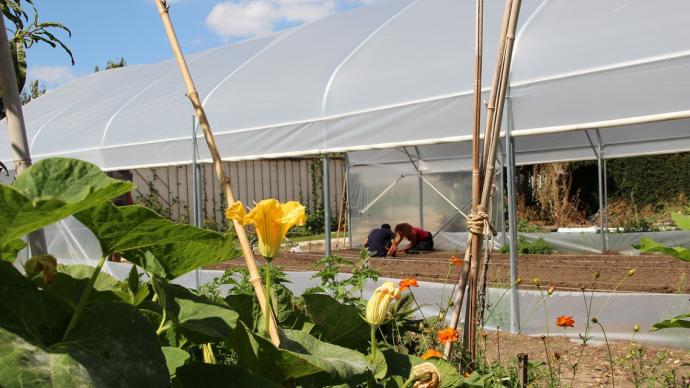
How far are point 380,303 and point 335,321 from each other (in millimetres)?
122

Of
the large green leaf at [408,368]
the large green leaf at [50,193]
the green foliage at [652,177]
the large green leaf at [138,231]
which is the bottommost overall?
the large green leaf at [408,368]

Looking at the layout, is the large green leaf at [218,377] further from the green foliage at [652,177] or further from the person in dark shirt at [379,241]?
the green foliage at [652,177]

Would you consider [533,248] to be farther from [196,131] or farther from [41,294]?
[41,294]

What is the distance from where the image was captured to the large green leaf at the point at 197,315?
88 centimetres

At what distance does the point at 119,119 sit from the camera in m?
8.57

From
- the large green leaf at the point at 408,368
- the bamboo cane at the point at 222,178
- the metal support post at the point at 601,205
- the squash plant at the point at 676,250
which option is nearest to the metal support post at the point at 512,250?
the squash plant at the point at 676,250

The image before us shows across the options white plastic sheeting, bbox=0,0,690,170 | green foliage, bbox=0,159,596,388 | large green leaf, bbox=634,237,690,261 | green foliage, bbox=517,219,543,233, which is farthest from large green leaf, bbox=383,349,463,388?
green foliage, bbox=517,219,543,233

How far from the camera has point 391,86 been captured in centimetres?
595

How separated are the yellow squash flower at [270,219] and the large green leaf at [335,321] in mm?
159

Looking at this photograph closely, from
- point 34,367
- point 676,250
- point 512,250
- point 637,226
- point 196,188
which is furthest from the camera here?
point 637,226

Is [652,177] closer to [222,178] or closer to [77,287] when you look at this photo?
[222,178]

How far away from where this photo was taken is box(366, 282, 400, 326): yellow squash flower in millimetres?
1030

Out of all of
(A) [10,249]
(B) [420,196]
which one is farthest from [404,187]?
(A) [10,249]

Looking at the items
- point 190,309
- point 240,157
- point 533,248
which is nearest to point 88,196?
point 190,309
